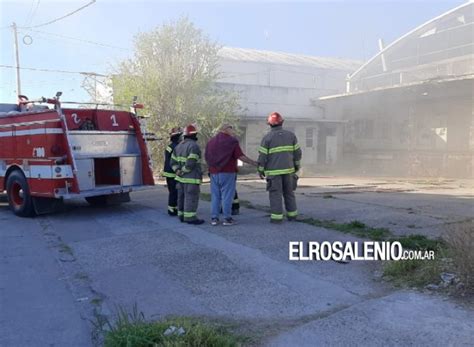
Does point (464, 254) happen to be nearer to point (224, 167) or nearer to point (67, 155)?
point (224, 167)

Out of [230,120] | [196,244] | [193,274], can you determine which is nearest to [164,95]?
[230,120]

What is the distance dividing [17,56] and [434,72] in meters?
24.6

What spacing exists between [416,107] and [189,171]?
17720 millimetres

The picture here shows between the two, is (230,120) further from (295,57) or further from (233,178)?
(295,57)

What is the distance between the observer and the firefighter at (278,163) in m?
7.00

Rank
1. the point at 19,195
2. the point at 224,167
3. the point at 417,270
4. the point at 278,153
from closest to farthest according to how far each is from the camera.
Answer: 1. the point at 417,270
2. the point at 278,153
3. the point at 224,167
4. the point at 19,195

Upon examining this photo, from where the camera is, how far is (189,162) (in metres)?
7.16

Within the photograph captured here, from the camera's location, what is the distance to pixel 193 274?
4762mm

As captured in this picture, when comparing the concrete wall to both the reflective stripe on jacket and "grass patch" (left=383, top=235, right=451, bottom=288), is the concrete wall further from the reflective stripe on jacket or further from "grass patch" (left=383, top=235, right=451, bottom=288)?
"grass patch" (left=383, top=235, right=451, bottom=288)

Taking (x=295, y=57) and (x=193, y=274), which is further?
(x=295, y=57)

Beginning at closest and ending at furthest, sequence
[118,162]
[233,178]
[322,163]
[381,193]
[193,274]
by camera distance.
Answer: [193,274]
[233,178]
[118,162]
[381,193]
[322,163]

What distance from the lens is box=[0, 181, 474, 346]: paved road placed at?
3.32m

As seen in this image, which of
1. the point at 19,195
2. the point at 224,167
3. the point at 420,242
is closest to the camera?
the point at 420,242

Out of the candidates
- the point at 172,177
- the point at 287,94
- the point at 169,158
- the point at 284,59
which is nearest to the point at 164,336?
the point at 172,177
